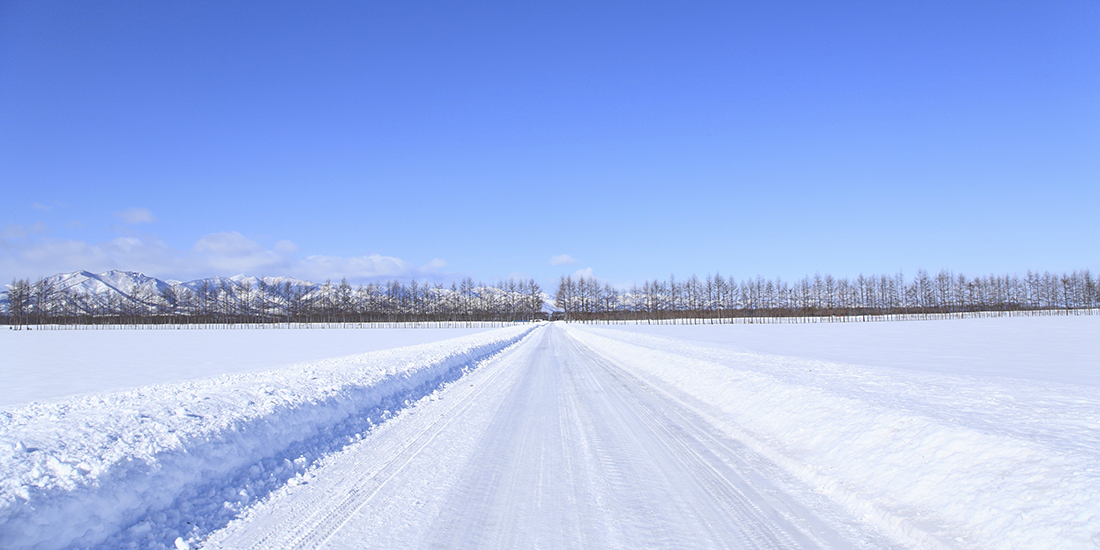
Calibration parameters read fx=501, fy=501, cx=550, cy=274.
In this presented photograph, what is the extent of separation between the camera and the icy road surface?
11.7ft

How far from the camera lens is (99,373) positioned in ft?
50.4

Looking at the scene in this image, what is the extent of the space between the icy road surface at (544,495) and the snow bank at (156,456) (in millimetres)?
534

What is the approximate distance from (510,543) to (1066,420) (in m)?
6.67

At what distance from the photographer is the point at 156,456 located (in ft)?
15.4

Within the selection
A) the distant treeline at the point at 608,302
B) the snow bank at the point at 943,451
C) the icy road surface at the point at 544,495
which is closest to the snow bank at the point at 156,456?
the icy road surface at the point at 544,495

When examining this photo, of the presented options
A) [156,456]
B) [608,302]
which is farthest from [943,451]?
[608,302]

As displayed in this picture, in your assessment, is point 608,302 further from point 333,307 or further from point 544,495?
point 544,495

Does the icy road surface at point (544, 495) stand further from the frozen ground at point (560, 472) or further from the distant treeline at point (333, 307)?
the distant treeline at point (333, 307)

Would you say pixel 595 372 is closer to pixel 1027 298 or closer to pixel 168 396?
pixel 168 396

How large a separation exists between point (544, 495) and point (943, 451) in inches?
145

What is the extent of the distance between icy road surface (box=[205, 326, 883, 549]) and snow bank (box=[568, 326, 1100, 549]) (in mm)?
464

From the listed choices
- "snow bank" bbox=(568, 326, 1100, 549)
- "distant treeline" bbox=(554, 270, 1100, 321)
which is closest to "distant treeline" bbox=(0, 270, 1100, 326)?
"distant treeline" bbox=(554, 270, 1100, 321)

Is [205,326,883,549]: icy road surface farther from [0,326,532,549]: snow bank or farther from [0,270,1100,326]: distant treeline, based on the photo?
[0,270,1100,326]: distant treeline

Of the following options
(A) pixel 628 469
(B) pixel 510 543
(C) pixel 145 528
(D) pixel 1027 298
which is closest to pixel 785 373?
(A) pixel 628 469
